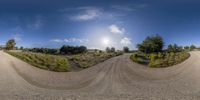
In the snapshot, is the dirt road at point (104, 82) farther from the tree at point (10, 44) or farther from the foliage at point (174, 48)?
the foliage at point (174, 48)

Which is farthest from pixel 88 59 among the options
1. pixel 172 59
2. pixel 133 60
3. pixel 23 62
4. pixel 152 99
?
pixel 152 99

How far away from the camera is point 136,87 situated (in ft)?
114

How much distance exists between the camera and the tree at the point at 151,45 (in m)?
79.8

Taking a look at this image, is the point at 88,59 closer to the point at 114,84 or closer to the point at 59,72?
the point at 59,72

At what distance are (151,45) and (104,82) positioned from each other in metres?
46.4

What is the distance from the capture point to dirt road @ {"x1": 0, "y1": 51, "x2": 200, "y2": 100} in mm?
29594

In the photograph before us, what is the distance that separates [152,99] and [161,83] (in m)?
13.0

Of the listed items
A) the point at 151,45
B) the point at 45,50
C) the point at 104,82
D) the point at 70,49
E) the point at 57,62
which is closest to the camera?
the point at 104,82

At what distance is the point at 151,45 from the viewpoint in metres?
80.0

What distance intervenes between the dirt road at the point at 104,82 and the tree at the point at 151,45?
30164mm

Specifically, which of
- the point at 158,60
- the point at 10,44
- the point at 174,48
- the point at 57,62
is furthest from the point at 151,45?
the point at 10,44

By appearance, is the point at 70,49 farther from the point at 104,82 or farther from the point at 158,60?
the point at 104,82

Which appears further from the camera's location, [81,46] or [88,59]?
[81,46]

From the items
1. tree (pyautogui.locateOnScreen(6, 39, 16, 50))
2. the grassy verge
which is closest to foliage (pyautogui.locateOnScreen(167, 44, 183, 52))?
the grassy verge
